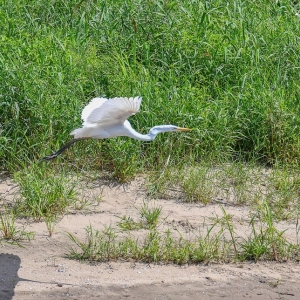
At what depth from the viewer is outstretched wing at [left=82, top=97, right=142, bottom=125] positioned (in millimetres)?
5047

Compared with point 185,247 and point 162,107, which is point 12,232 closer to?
point 185,247

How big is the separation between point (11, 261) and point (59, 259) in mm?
313

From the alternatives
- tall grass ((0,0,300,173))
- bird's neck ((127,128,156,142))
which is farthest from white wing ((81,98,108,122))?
tall grass ((0,0,300,173))

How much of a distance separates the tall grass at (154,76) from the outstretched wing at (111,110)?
0.76 m

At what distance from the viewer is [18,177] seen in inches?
225

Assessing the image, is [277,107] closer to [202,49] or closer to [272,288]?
[202,49]

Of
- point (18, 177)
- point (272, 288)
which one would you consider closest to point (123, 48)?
point (18, 177)

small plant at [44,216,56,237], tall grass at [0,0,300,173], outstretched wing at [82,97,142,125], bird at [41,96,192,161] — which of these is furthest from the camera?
tall grass at [0,0,300,173]

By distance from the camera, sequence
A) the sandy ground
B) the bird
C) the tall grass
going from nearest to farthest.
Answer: the sandy ground, the bird, the tall grass

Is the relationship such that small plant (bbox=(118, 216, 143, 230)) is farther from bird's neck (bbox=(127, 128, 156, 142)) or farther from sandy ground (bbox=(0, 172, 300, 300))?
bird's neck (bbox=(127, 128, 156, 142))

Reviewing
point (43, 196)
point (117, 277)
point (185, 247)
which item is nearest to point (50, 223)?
point (43, 196)

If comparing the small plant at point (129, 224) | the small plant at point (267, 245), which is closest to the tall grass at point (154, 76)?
the small plant at point (129, 224)

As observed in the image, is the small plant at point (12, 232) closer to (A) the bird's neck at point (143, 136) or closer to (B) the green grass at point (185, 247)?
(B) the green grass at point (185, 247)

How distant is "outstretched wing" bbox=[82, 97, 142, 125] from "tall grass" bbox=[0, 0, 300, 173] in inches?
30.0
